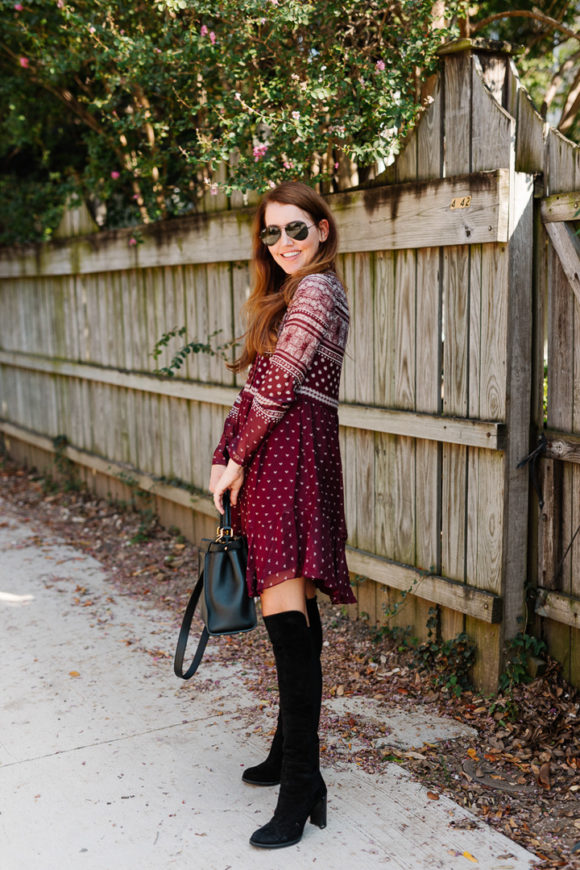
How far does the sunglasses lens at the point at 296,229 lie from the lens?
2.86 m

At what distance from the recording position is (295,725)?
2822 millimetres

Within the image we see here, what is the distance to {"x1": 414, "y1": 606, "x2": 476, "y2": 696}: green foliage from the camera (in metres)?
3.74

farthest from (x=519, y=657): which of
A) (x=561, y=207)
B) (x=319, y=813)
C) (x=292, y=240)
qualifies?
(x=292, y=240)

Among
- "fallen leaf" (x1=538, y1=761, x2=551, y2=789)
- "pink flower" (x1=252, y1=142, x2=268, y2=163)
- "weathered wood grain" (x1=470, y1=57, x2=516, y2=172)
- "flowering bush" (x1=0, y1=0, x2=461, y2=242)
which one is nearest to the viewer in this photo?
"fallen leaf" (x1=538, y1=761, x2=551, y2=789)

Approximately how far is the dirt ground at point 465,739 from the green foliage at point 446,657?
36 millimetres

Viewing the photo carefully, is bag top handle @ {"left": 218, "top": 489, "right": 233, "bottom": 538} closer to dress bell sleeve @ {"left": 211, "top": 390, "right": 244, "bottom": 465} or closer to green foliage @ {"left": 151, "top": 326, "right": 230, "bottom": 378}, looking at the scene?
dress bell sleeve @ {"left": 211, "top": 390, "right": 244, "bottom": 465}

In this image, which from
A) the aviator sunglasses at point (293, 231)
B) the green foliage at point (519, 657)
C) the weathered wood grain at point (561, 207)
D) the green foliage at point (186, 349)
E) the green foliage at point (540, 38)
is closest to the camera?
the aviator sunglasses at point (293, 231)

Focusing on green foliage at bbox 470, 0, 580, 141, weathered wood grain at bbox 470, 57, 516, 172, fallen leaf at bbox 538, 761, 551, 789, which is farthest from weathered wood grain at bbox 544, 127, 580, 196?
fallen leaf at bbox 538, 761, 551, 789

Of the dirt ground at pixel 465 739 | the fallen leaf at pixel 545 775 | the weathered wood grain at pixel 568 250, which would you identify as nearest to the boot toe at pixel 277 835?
the dirt ground at pixel 465 739

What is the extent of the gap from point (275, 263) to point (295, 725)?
4.81 feet

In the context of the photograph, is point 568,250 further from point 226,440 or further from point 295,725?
point 295,725

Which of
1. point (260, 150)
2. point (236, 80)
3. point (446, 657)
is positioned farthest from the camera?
point (236, 80)

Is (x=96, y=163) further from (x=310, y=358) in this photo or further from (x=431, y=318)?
(x=310, y=358)

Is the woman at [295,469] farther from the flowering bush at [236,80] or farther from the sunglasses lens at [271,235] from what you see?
the flowering bush at [236,80]
